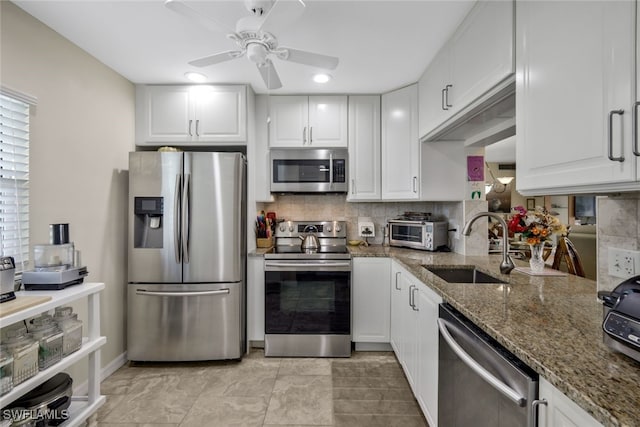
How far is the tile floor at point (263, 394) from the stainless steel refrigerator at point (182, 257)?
178mm

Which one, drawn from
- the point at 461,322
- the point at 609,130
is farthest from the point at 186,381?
the point at 609,130

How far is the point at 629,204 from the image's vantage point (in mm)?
1233

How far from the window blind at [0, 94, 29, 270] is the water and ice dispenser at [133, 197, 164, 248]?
76 centimetres

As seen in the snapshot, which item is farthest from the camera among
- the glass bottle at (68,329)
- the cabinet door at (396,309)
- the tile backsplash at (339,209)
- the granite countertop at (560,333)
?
the tile backsplash at (339,209)

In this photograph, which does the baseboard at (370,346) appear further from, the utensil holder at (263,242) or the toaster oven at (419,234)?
the utensil holder at (263,242)

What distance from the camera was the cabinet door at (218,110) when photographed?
8.77 ft

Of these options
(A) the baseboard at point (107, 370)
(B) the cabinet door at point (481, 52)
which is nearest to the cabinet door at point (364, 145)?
(B) the cabinet door at point (481, 52)

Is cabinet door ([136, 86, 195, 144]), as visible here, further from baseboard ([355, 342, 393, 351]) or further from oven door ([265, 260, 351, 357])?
baseboard ([355, 342, 393, 351])

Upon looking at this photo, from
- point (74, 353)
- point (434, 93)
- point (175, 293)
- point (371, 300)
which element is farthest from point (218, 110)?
point (371, 300)

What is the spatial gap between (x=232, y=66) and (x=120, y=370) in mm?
→ 2540

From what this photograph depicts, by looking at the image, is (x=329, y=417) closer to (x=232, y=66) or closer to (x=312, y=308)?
(x=312, y=308)

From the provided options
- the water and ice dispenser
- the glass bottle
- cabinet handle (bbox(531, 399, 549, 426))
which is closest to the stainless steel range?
the water and ice dispenser

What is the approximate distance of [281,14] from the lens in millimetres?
1256

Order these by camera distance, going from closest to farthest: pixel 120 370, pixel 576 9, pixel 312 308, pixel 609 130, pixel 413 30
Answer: pixel 609 130
pixel 576 9
pixel 413 30
pixel 120 370
pixel 312 308
